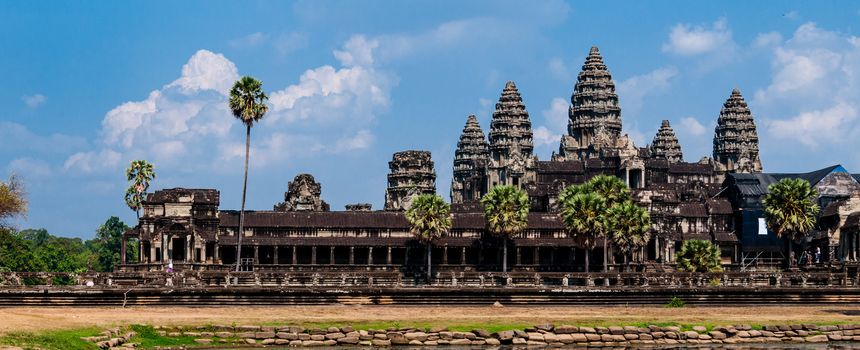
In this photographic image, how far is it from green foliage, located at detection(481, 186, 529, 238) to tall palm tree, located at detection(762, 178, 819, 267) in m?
19.1

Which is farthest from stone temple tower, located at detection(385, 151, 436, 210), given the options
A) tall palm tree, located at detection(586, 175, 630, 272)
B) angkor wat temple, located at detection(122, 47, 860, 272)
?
tall palm tree, located at detection(586, 175, 630, 272)

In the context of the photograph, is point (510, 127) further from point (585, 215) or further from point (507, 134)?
point (585, 215)

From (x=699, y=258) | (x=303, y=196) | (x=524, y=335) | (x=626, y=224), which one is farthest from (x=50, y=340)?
(x=303, y=196)

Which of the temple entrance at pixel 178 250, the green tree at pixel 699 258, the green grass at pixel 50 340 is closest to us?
the green grass at pixel 50 340

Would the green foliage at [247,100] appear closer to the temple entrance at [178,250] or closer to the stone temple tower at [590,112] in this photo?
the temple entrance at [178,250]

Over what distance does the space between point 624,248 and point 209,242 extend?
33.5 m

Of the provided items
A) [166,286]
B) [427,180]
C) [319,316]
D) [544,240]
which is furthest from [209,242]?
[427,180]

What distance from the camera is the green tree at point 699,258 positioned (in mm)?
103812

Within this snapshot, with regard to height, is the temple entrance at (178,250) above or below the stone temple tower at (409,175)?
below

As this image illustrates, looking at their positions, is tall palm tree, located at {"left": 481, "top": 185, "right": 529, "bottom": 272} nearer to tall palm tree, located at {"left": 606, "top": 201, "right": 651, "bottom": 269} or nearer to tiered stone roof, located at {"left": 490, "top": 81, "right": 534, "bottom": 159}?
tall palm tree, located at {"left": 606, "top": 201, "right": 651, "bottom": 269}

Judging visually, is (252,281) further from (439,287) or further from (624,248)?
(624,248)

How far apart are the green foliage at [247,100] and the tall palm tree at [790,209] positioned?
1582 inches

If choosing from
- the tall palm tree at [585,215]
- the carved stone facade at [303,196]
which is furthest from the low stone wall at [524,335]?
the carved stone facade at [303,196]

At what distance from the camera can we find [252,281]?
8462cm
